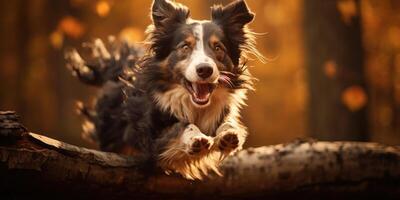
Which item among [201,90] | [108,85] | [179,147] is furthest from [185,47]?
[108,85]

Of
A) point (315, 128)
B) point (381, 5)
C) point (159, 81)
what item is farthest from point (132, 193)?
point (381, 5)

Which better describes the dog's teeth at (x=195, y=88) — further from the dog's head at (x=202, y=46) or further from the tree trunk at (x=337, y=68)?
the tree trunk at (x=337, y=68)

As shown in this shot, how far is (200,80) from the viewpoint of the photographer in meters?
3.90

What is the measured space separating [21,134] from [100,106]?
6.76 feet

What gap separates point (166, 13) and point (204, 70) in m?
0.72

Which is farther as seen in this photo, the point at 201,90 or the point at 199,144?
the point at 201,90

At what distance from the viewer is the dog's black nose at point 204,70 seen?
3840 mm

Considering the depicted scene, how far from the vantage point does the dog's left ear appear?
433cm

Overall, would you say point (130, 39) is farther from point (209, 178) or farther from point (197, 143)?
point (197, 143)

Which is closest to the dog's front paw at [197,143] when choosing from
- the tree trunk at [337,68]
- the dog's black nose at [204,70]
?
the dog's black nose at [204,70]

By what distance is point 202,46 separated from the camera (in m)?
4.07

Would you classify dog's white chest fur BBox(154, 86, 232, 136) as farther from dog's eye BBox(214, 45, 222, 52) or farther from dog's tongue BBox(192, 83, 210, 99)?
dog's eye BBox(214, 45, 222, 52)

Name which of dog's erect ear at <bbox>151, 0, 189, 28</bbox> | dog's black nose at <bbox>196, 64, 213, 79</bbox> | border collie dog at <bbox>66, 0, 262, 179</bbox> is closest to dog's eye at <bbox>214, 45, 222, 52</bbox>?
border collie dog at <bbox>66, 0, 262, 179</bbox>

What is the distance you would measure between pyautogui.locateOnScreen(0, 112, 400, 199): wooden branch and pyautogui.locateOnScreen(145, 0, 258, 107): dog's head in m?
0.63
